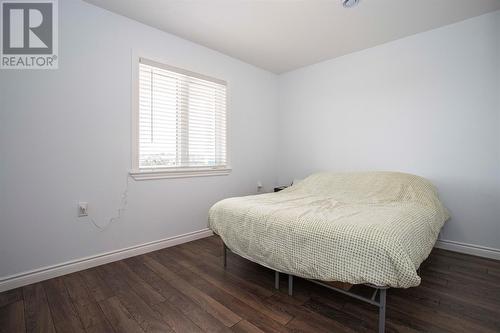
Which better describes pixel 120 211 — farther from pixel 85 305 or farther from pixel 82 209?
pixel 85 305

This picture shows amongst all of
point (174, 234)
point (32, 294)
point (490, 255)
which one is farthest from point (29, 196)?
point (490, 255)

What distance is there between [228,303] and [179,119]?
2025 millimetres

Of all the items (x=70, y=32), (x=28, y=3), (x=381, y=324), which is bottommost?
(x=381, y=324)

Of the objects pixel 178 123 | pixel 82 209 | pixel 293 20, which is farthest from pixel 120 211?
pixel 293 20

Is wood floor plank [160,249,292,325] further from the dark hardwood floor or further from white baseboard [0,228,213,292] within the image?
white baseboard [0,228,213,292]

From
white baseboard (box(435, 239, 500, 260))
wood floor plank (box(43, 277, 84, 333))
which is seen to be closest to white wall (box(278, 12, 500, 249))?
white baseboard (box(435, 239, 500, 260))

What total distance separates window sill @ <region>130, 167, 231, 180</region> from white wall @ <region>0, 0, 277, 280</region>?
64 mm

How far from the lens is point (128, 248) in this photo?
2.40 m

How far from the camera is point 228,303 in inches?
63.6

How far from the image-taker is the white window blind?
2535 mm

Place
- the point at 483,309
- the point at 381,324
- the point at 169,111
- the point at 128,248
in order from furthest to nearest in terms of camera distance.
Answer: the point at 169,111 → the point at 128,248 → the point at 483,309 → the point at 381,324

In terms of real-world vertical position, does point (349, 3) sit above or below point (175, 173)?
above

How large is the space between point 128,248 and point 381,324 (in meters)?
2.24

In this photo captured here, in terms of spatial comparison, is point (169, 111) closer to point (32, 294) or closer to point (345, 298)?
point (32, 294)
